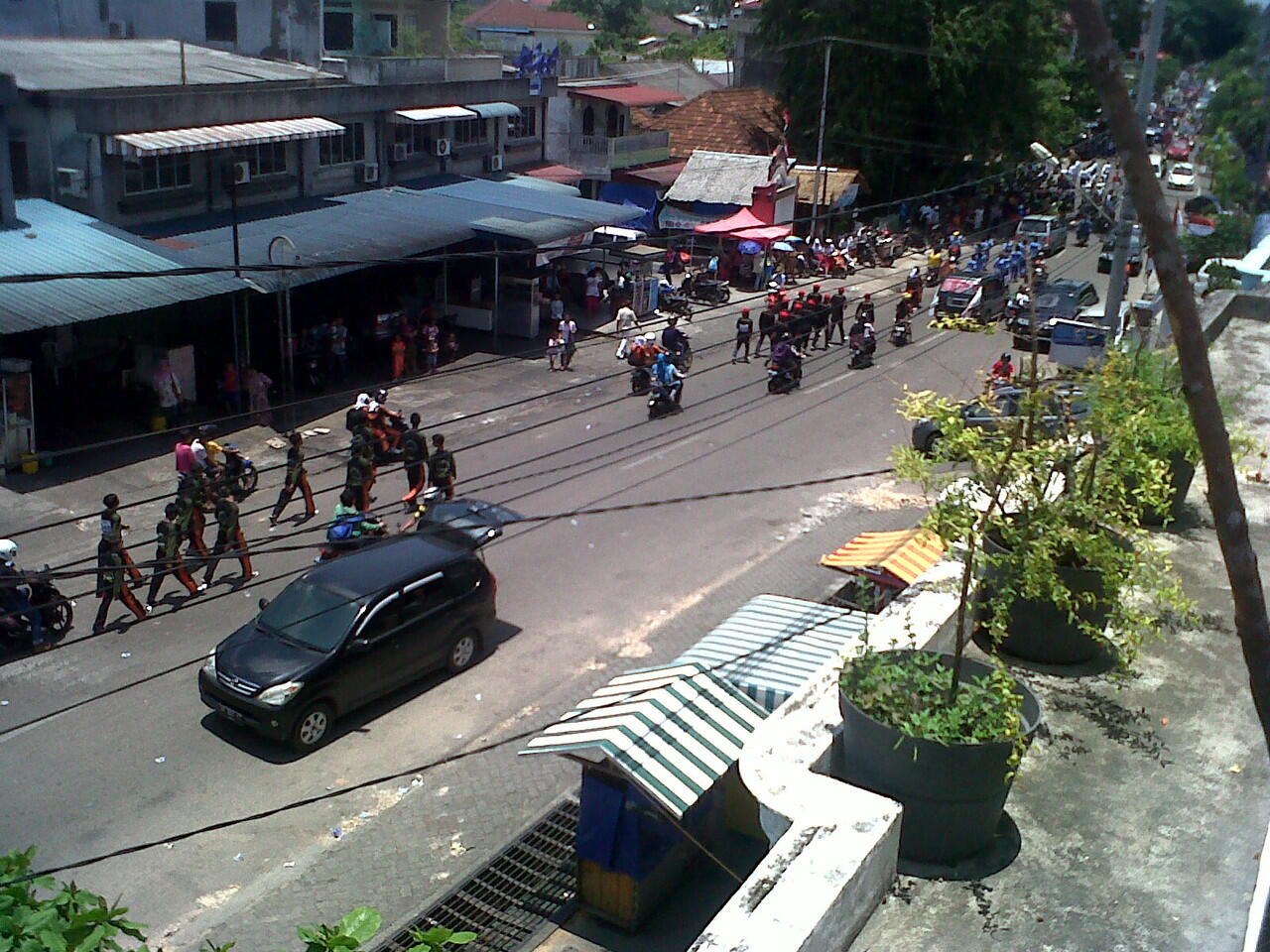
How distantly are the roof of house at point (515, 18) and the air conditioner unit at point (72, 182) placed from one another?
56.4m

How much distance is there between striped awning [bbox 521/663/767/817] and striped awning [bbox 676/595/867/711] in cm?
32

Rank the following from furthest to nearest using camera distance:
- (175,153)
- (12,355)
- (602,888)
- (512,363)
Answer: (512,363) < (175,153) < (12,355) < (602,888)

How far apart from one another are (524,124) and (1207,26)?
76.5 m

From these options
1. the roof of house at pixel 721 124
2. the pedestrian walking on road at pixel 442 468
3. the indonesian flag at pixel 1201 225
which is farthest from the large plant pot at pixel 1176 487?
the roof of house at pixel 721 124

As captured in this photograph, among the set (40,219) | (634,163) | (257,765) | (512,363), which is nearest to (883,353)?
(512,363)

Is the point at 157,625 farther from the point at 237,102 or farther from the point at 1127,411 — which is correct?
the point at 237,102

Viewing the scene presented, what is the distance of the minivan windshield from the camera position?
40.5ft

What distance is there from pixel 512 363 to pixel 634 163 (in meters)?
16.9

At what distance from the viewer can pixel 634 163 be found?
136ft

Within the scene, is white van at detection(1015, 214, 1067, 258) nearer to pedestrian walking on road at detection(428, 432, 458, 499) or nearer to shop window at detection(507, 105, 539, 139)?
shop window at detection(507, 105, 539, 139)

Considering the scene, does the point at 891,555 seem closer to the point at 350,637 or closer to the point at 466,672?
the point at 466,672

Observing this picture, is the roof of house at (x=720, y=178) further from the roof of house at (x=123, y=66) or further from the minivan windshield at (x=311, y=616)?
the minivan windshield at (x=311, y=616)

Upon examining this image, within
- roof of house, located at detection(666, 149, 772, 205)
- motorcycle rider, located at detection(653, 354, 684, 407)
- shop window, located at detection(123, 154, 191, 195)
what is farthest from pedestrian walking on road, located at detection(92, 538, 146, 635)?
roof of house, located at detection(666, 149, 772, 205)

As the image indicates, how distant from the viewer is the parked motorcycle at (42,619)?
1320cm
